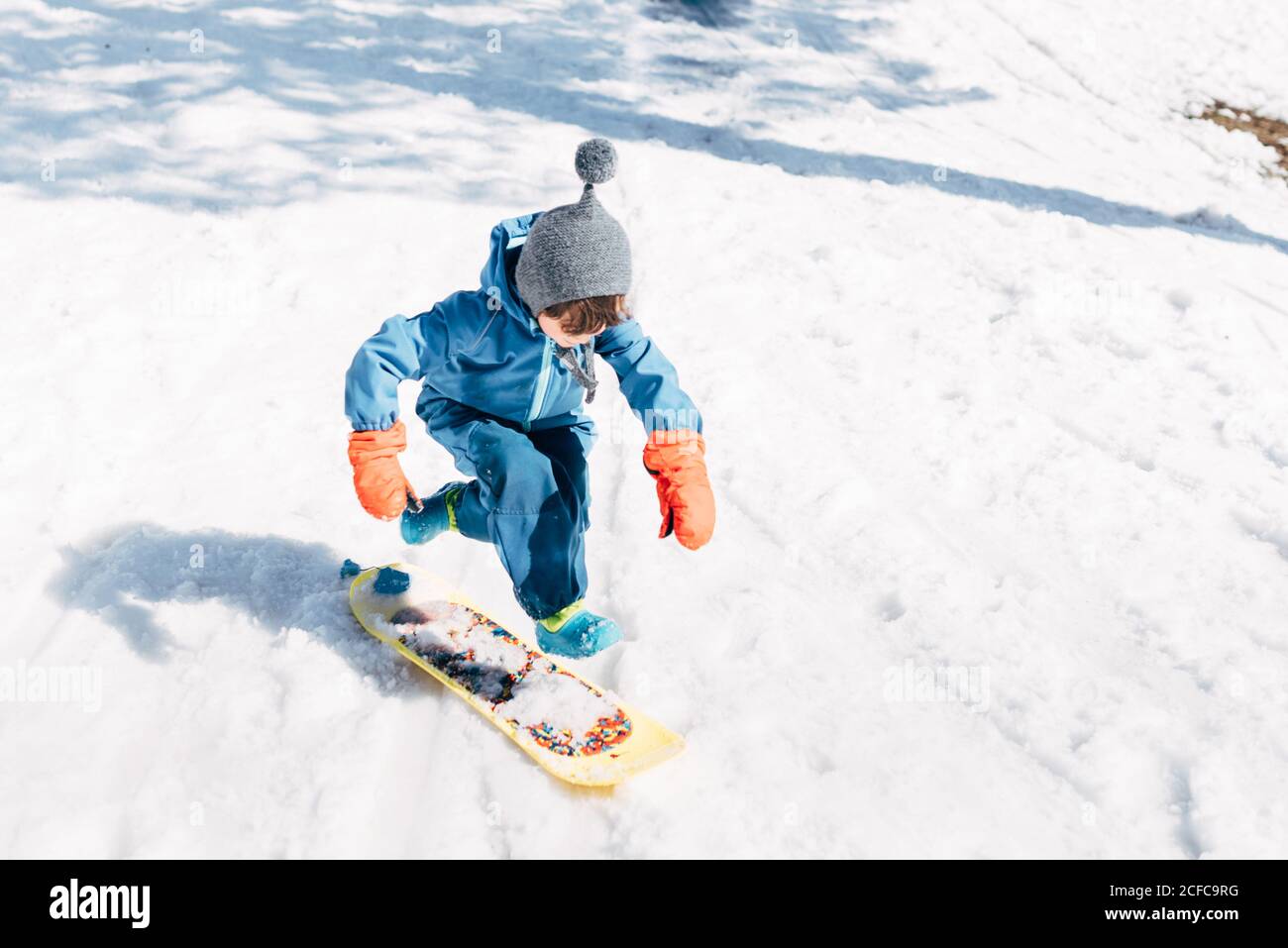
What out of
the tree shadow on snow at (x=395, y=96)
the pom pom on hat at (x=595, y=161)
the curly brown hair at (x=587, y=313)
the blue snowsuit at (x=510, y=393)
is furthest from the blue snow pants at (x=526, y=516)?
the tree shadow on snow at (x=395, y=96)

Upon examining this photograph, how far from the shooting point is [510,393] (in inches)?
129

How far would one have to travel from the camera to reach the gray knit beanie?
2855 millimetres

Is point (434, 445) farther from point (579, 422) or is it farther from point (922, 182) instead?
point (922, 182)

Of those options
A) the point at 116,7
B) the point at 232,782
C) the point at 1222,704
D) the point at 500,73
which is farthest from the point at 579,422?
the point at 116,7

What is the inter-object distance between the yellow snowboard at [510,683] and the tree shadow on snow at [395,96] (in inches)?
148

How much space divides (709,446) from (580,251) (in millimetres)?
1967

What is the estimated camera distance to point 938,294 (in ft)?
19.5

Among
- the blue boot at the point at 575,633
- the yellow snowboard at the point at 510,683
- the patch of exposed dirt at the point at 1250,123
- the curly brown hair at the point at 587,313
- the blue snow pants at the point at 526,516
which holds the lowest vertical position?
the yellow snowboard at the point at 510,683

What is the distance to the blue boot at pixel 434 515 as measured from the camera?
360 cm

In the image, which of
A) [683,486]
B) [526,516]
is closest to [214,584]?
[526,516]

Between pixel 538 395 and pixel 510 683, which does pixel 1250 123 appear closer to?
pixel 538 395

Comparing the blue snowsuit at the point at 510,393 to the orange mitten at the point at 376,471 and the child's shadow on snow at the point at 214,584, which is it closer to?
the orange mitten at the point at 376,471

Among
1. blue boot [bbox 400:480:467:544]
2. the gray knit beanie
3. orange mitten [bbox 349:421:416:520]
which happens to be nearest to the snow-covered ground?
blue boot [bbox 400:480:467:544]
